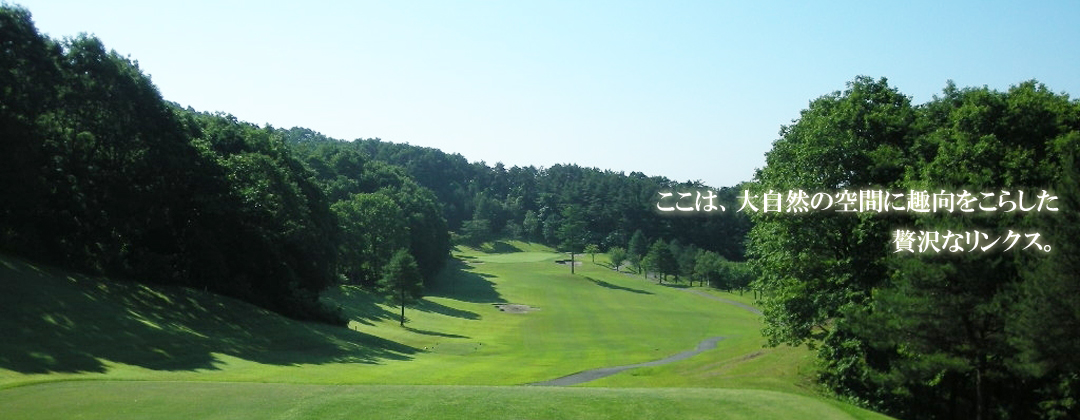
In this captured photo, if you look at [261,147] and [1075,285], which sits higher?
[261,147]

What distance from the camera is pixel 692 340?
70.8m

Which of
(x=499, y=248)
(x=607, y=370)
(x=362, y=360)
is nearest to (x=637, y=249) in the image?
(x=499, y=248)

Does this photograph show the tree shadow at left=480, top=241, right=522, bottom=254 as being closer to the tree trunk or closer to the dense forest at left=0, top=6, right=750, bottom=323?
the dense forest at left=0, top=6, right=750, bottom=323

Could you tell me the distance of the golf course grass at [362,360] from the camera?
19.2 metres

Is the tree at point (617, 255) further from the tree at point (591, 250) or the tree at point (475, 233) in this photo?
the tree at point (475, 233)

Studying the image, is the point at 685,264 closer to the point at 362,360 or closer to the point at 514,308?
the point at 514,308

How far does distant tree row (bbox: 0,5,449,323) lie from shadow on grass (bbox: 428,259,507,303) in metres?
34.9

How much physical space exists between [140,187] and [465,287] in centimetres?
6622

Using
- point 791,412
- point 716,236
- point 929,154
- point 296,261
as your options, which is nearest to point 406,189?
point 716,236

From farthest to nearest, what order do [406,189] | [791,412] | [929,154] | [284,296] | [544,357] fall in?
[406,189], [284,296], [544,357], [929,154], [791,412]

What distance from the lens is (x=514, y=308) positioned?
94.8 m

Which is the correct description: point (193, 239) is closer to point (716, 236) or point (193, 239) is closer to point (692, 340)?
point (692, 340)

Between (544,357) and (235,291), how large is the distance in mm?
22644

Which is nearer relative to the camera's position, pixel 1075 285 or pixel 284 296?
pixel 1075 285
